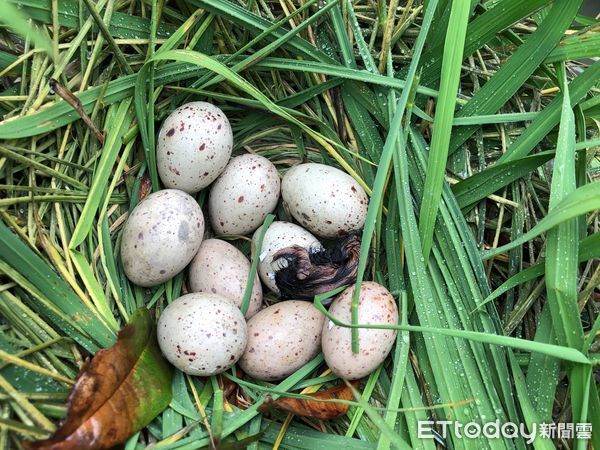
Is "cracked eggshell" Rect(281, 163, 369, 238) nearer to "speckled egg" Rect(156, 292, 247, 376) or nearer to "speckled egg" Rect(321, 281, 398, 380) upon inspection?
"speckled egg" Rect(321, 281, 398, 380)

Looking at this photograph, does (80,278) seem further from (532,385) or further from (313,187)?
(532,385)

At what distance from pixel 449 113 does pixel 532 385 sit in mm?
563

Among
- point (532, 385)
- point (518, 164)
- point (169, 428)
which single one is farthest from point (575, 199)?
point (169, 428)

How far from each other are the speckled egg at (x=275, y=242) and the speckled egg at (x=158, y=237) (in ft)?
0.59

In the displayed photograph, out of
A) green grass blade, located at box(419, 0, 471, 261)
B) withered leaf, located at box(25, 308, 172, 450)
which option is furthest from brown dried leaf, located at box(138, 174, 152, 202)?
green grass blade, located at box(419, 0, 471, 261)

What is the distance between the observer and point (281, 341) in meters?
1.22

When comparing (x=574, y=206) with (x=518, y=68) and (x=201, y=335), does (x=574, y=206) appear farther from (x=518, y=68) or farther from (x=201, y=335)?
(x=201, y=335)

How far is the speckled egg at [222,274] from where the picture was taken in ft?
4.23

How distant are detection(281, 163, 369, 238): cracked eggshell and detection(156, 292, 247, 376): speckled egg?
300 millimetres

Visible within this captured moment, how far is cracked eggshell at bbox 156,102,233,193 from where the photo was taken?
126 centimetres

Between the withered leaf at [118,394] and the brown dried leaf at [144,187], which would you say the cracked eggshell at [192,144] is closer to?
the brown dried leaf at [144,187]
